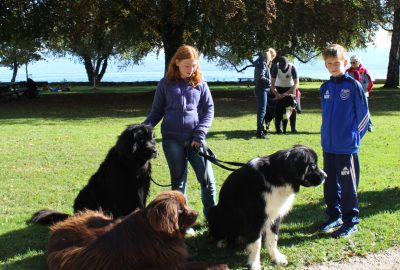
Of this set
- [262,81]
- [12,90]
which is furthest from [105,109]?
[262,81]

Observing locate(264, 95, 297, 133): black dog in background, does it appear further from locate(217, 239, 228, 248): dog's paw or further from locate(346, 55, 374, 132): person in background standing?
locate(217, 239, 228, 248): dog's paw

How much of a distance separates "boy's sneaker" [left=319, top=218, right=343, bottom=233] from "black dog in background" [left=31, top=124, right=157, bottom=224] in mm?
2242

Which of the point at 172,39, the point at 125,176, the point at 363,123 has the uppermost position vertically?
the point at 172,39

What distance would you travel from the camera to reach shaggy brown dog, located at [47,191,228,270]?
3.65 m

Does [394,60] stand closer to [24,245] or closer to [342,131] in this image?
[342,131]

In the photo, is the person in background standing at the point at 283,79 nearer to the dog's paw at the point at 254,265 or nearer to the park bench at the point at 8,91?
the dog's paw at the point at 254,265

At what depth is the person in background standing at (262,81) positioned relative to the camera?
11617 millimetres

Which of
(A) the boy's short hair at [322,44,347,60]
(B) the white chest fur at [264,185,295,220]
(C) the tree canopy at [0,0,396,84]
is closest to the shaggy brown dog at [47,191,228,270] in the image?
(B) the white chest fur at [264,185,295,220]

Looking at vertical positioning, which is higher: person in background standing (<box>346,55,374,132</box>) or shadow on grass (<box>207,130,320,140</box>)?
person in background standing (<box>346,55,374,132</box>)

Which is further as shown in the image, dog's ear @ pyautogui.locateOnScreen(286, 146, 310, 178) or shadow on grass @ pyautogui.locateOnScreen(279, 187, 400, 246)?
shadow on grass @ pyautogui.locateOnScreen(279, 187, 400, 246)

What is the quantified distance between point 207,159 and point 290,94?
24.6ft

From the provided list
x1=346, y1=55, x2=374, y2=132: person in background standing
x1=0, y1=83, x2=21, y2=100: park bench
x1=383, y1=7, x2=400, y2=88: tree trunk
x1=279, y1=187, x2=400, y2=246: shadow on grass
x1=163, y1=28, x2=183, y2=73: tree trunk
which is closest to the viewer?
x1=279, y1=187, x2=400, y2=246: shadow on grass

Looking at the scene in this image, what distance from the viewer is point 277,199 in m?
4.54

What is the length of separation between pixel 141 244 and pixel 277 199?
5.14 feet
